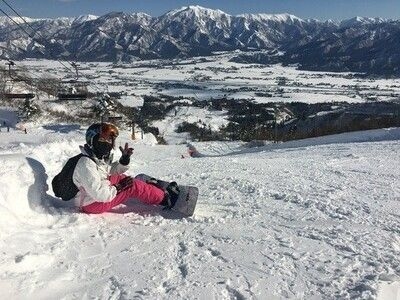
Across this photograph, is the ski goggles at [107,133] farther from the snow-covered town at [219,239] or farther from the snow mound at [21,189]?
the snow mound at [21,189]

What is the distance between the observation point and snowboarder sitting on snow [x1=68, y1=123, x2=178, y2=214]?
4578mm

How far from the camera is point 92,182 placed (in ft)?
14.9

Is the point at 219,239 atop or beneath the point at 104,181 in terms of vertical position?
beneath

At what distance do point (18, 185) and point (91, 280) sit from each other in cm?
169

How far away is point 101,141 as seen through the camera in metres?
4.69

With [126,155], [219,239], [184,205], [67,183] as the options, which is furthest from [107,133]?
[219,239]

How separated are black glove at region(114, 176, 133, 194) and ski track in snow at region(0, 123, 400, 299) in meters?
0.30

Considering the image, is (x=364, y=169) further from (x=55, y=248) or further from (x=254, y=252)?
(x=55, y=248)

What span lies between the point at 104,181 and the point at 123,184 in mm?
251

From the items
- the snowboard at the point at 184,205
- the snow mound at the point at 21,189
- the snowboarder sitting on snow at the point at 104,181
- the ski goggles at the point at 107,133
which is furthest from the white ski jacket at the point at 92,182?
the snowboard at the point at 184,205

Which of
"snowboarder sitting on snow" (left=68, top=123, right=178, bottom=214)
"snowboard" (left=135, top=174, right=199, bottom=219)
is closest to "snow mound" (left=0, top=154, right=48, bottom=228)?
"snowboarder sitting on snow" (left=68, top=123, right=178, bottom=214)

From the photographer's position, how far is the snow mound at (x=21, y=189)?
14.3 feet

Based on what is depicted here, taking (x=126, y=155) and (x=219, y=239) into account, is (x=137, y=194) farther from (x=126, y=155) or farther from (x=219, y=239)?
(x=219, y=239)

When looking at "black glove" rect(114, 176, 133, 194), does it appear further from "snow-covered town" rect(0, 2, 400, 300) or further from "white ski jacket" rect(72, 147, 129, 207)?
"snow-covered town" rect(0, 2, 400, 300)
